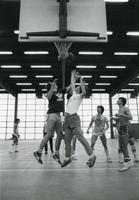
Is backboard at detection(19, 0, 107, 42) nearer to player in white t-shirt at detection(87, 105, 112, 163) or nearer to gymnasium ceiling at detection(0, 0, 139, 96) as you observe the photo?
player in white t-shirt at detection(87, 105, 112, 163)

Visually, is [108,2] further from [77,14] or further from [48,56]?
[48,56]

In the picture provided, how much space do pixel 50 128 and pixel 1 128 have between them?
28.0 meters

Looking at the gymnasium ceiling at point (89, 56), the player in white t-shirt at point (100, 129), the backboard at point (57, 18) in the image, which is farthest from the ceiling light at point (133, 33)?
the player in white t-shirt at point (100, 129)

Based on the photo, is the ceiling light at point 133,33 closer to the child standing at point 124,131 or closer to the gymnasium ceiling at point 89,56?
the gymnasium ceiling at point 89,56

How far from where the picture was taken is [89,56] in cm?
1900

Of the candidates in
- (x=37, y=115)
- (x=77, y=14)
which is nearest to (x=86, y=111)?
(x=37, y=115)

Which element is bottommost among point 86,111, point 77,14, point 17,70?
point 86,111

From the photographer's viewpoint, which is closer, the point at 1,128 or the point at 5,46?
the point at 5,46

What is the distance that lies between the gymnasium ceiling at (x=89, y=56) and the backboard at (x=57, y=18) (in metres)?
4.76

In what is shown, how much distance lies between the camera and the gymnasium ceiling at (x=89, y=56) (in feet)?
40.7

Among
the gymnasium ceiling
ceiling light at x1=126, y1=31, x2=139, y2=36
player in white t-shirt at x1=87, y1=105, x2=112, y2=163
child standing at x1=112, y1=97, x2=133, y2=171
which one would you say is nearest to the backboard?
child standing at x1=112, y1=97, x2=133, y2=171

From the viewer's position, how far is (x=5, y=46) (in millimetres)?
17016

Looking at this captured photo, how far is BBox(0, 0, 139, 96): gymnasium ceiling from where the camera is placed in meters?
12.4

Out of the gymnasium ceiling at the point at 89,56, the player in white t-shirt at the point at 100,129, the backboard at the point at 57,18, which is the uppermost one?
the gymnasium ceiling at the point at 89,56
